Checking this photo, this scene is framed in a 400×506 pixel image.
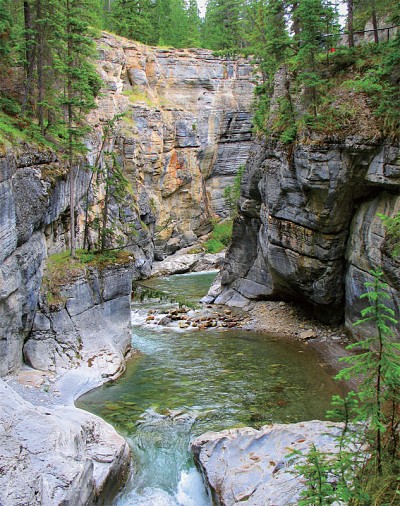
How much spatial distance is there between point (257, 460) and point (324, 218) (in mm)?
11449

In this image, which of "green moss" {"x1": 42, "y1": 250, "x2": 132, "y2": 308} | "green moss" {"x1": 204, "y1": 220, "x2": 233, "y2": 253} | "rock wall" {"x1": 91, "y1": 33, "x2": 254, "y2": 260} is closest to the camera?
"green moss" {"x1": 42, "y1": 250, "x2": 132, "y2": 308}

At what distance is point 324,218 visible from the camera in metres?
18.4

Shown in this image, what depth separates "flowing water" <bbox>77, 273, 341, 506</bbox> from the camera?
1031 cm

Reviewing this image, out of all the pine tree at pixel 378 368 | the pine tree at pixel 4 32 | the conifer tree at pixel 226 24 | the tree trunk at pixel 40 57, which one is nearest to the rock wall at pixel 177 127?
the conifer tree at pixel 226 24

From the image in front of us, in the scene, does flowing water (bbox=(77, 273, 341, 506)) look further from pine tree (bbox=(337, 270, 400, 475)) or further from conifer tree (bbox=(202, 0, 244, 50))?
conifer tree (bbox=(202, 0, 244, 50))

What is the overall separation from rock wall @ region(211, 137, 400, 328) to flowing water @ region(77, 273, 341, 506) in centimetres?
301

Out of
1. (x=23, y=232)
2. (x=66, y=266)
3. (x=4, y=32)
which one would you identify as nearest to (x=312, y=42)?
(x=4, y=32)

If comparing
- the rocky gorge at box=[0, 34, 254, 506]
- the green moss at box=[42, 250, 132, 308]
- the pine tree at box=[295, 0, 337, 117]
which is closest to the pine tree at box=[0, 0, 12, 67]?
the rocky gorge at box=[0, 34, 254, 506]

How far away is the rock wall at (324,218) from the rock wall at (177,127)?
16.6 meters

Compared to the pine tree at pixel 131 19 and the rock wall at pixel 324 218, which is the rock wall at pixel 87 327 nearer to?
the rock wall at pixel 324 218

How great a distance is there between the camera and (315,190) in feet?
59.4

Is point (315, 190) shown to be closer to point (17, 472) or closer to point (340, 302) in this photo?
point (340, 302)

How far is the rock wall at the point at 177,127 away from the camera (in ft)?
126

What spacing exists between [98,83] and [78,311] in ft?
33.1
